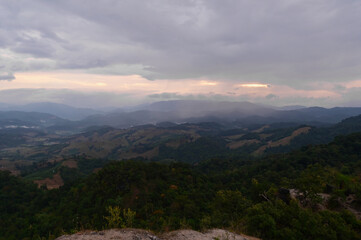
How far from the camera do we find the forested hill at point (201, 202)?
15.5m

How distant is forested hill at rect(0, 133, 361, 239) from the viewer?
1551 cm

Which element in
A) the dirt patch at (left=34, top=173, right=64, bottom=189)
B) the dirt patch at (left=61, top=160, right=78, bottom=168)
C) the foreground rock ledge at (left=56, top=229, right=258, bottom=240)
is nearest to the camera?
the foreground rock ledge at (left=56, top=229, right=258, bottom=240)

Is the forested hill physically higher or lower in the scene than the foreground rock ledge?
lower

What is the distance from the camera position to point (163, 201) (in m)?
46.9

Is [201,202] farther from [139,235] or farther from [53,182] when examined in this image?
[53,182]

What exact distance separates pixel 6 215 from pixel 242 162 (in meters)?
112

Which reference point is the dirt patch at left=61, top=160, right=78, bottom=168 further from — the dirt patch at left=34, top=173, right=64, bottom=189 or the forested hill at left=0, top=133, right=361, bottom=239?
the forested hill at left=0, top=133, right=361, bottom=239

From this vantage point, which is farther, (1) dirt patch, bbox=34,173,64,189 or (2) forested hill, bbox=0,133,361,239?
(1) dirt patch, bbox=34,173,64,189

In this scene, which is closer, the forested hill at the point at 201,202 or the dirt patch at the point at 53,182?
the forested hill at the point at 201,202

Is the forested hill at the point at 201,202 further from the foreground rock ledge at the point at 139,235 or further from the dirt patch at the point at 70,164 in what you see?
the dirt patch at the point at 70,164

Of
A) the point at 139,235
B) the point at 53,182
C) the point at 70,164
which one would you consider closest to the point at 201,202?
the point at 139,235

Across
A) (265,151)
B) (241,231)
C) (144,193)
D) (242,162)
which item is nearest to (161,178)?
(144,193)

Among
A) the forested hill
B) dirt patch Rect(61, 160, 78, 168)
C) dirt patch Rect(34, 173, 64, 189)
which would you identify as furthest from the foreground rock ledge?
dirt patch Rect(61, 160, 78, 168)

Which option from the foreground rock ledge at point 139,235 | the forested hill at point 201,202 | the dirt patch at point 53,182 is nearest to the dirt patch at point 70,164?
the dirt patch at point 53,182
